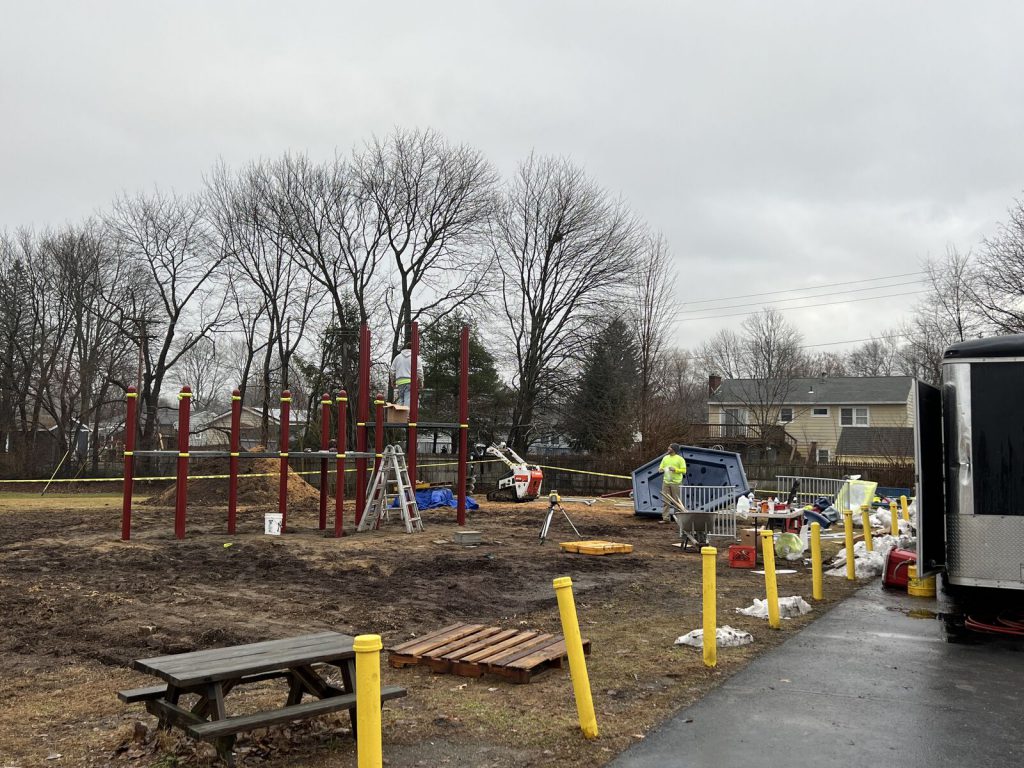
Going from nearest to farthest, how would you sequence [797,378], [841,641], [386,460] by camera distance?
[841,641] → [386,460] → [797,378]

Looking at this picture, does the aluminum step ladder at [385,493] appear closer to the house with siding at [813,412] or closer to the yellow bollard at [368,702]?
the yellow bollard at [368,702]

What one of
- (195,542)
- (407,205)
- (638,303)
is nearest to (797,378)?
(638,303)

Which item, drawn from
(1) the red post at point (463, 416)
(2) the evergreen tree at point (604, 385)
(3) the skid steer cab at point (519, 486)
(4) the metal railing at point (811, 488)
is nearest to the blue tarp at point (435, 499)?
(1) the red post at point (463, 416)

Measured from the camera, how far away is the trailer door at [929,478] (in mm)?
8406

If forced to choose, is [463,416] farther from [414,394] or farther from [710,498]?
[710,498]

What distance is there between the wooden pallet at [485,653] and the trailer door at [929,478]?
12.3ft

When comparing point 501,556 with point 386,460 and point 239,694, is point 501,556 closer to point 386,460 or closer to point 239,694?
point 386,460

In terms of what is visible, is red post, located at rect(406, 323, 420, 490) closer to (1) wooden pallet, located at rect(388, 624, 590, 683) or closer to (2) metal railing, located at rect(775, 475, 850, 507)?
(1) wooden pallet, located at rect(388, 624, 590, 683)

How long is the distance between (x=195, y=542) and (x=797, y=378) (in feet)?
172

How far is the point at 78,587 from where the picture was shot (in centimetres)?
1075

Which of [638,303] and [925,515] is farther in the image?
[638,303]

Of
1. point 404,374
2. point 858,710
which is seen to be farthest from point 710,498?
point 858,710

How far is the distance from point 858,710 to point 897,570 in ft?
20.4

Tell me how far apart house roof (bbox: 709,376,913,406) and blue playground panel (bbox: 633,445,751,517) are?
36.6 meters
